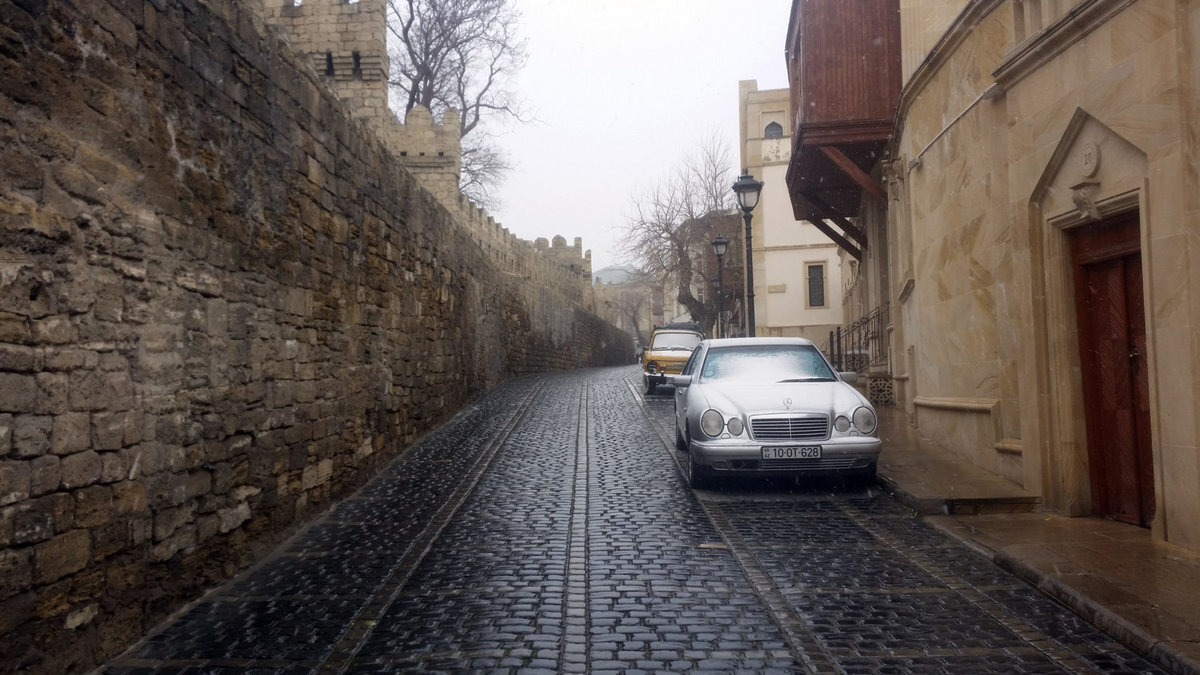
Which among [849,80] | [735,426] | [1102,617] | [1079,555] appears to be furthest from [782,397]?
[849,80]

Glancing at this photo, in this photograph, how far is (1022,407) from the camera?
788cm

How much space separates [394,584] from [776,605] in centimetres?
228

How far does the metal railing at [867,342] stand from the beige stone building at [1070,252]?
624 cm

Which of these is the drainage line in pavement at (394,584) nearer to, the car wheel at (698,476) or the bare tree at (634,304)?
the car wheel at (698,476)

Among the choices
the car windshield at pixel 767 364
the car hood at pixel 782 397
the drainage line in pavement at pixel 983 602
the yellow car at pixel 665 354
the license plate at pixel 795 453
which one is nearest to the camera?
the drainage line in pavement at pixel 983 602

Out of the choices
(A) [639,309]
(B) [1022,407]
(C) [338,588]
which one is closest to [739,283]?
(B) [1022,407]

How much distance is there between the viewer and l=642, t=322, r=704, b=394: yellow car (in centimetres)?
2048

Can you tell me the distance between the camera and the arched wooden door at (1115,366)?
22.0 feet

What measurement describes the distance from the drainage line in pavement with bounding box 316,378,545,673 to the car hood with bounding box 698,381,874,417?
8.30ft

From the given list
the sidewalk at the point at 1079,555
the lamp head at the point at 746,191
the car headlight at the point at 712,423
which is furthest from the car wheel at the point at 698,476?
the lamp head at the point at 746,191

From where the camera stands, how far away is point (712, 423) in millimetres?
8711

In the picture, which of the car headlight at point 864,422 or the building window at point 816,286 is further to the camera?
the building window at point 816,286

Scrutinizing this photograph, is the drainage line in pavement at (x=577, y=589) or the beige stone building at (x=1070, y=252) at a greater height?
the beige stone building at (x=1070, y=252)

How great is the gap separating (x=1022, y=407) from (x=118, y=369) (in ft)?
22.1
